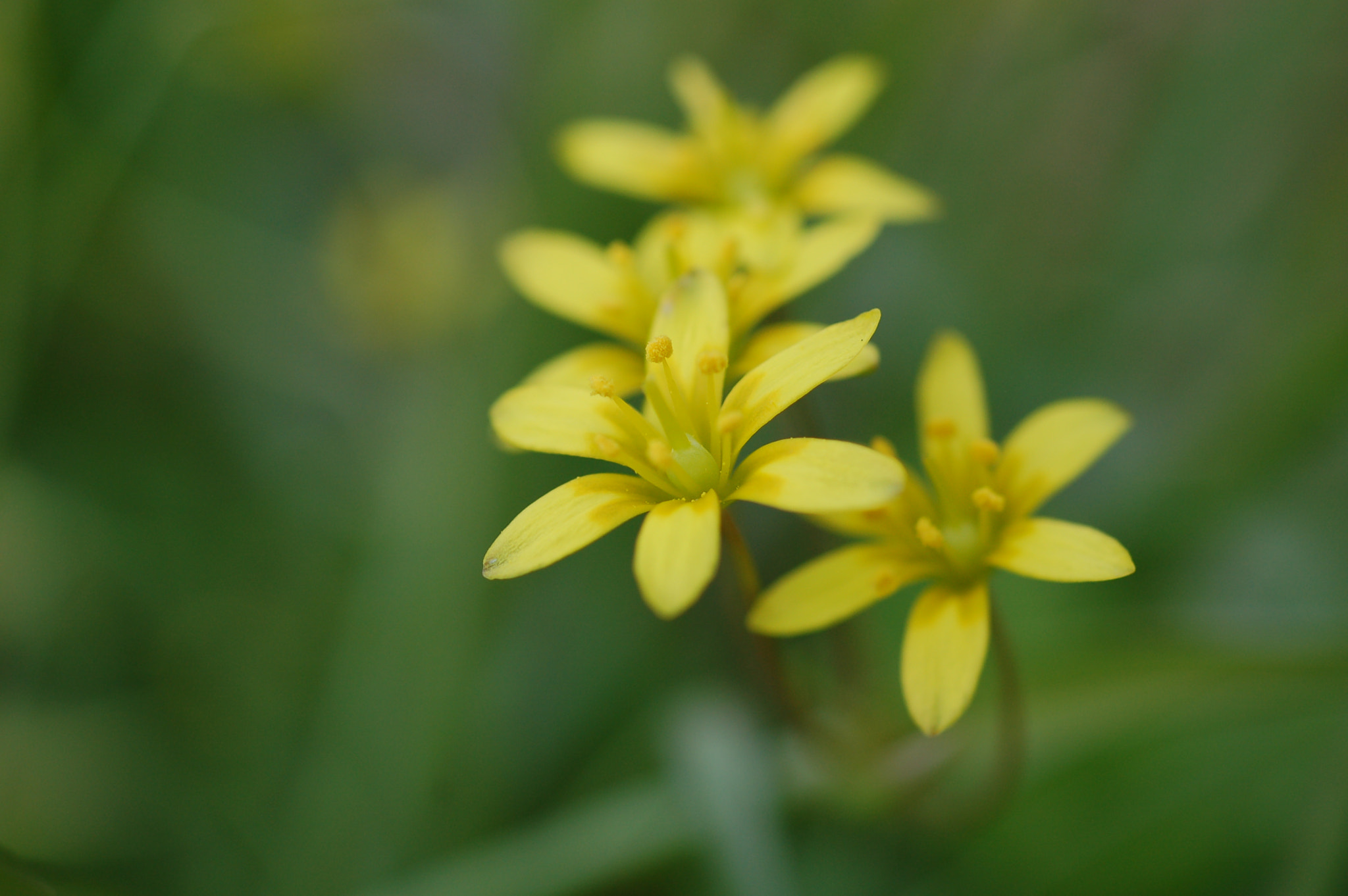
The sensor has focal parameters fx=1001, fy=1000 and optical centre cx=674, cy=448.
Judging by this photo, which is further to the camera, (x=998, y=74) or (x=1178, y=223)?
(x=998, y=74)

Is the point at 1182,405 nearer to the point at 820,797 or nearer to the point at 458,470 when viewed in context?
the point at 820,797

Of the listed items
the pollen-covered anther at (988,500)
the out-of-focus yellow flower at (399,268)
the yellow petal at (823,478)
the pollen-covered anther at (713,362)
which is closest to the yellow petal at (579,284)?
the pollen-covered anther at (713,362)

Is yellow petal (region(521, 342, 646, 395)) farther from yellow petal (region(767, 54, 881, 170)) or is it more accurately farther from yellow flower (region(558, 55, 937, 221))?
yellow petal (region(767, 54, 881, 170))

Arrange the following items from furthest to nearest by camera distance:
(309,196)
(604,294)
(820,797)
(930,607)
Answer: (309,196)
(820,797)
(604,294)
(930,607)

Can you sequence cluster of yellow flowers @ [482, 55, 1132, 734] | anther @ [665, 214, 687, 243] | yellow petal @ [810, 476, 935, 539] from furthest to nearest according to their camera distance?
anther @ [665, 214, 687, 243], yellow petal @ [810, 476, 935, 539], cluster of yellow flowers @ [482, 55, 1132, 734]

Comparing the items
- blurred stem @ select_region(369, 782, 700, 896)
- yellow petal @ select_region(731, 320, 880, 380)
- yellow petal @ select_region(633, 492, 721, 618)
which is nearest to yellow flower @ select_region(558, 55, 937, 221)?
yellow petal @ select_region(731, 320, 880, 380)

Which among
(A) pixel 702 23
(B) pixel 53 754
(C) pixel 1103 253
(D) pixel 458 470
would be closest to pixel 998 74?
(C) pixel 1103 253

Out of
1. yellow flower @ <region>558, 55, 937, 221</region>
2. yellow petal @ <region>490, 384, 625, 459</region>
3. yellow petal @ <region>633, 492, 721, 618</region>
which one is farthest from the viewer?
yellow flower @ <region>558, 55, 937, 221</region>

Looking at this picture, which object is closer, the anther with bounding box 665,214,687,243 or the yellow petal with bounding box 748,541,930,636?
the yellow petal with bounding box 748,541,930,636

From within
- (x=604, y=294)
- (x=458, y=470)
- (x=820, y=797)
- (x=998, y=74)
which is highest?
(x=998, y=74)
